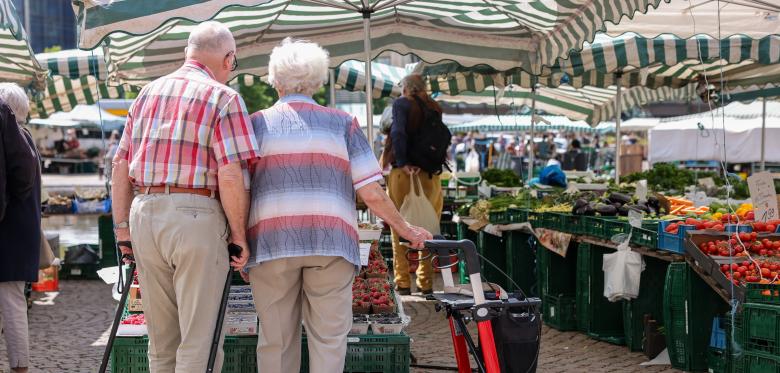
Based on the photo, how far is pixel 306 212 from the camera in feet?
14.8

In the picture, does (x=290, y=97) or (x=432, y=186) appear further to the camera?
(x=432, y=186)

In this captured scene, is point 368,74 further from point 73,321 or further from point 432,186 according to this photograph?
point 73,321

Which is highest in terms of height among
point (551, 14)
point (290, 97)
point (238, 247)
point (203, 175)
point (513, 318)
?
point (551, 14)

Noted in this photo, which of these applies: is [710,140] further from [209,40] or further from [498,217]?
[209,40]

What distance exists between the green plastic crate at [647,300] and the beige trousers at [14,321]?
410 centimetres

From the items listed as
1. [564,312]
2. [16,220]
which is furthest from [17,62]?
[564,312]

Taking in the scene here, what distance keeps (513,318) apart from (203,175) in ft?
5.02

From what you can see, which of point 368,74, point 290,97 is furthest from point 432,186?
point 290,97

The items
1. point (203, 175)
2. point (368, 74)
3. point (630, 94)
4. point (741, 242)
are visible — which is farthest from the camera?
point (630, 94)

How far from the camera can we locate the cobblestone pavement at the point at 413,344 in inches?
276

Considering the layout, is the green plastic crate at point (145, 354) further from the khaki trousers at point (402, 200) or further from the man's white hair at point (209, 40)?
the khaki trousers at point (402, 200)

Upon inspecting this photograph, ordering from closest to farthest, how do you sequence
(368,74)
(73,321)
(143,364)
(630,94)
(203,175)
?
(203,175), (143,364), (368,74), (73,321), (630,94)

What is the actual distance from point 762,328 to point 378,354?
6.65 ft

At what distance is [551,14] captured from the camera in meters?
8.17
